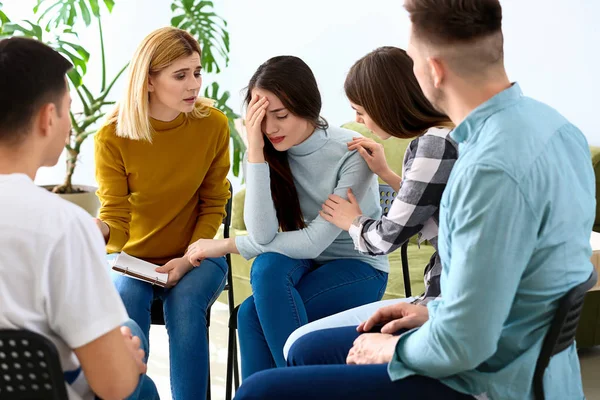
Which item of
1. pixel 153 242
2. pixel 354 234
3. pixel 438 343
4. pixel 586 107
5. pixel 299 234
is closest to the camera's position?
pixel 438 343

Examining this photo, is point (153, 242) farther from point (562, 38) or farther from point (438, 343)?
point (562, 38)

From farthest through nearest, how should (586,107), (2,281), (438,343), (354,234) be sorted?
(586,107), (354,234), (438,343), (2,281)

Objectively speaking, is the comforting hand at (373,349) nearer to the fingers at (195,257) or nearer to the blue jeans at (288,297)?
the blue jeans at (288,297)

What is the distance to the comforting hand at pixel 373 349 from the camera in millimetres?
1470

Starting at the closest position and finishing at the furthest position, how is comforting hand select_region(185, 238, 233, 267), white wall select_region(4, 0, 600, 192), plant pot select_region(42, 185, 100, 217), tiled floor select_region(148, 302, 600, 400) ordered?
1. comforting hand select_region(185, 238, 233, 267)
2. tiled floor select_region(148, 302, 600, 400)
3. white wall select_region(4, 0, 600, 192)
4. plant pot select_region(42, 185, 100, 217)

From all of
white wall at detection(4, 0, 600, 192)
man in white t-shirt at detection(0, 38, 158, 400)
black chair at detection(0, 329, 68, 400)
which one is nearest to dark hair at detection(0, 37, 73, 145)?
man in white t-shirt at detection(0, 38, 158, 400)

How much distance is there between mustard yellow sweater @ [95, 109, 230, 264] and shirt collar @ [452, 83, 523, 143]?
1.36 m

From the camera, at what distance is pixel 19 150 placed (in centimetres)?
128

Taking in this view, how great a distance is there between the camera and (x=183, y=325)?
7.50 feet

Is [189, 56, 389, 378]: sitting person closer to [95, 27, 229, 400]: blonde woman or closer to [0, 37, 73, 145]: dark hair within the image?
[95, 27, 229, 400]: blonde woman

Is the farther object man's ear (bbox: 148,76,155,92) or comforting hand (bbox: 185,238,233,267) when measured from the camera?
man's ear (bbox: 148,76,155,92)

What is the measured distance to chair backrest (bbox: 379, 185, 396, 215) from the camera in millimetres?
2426

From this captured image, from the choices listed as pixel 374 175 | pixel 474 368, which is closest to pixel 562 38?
pixel 374 175

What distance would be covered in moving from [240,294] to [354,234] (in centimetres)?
167
